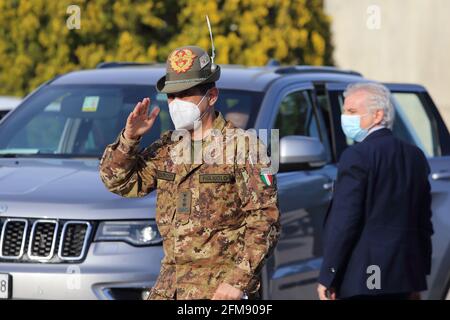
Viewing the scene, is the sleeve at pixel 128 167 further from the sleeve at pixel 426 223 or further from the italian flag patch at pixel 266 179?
the sleeve at pixel 426 223

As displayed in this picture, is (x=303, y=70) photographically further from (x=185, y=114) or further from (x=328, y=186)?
(x=185, y=114)

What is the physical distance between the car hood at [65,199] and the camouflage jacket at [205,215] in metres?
1.48

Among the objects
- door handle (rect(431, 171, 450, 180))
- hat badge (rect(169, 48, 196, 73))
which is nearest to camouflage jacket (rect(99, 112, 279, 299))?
hat badge (rect(169, 48, 196, 73))

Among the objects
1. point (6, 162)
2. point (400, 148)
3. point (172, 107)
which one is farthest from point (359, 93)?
point (6, 162)

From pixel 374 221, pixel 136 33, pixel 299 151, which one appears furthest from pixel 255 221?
pixel 136 33

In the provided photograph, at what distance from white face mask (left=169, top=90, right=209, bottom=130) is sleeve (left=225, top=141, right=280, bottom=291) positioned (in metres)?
0.24

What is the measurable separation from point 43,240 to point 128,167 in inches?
63.2

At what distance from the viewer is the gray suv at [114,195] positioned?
248 inches

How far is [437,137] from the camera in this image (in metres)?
Result: 9.24

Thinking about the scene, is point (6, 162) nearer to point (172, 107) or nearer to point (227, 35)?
point (172, 107)

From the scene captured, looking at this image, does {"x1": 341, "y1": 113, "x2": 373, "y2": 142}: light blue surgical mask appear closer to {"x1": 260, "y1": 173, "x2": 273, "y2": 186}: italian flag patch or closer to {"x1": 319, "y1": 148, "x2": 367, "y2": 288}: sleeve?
{"x1": 319, "y1": 148, "x2": 367, "y2": 288}: sleeve

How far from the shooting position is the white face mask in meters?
4.87

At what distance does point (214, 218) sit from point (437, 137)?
15.4ft

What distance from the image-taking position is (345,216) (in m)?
5.88
